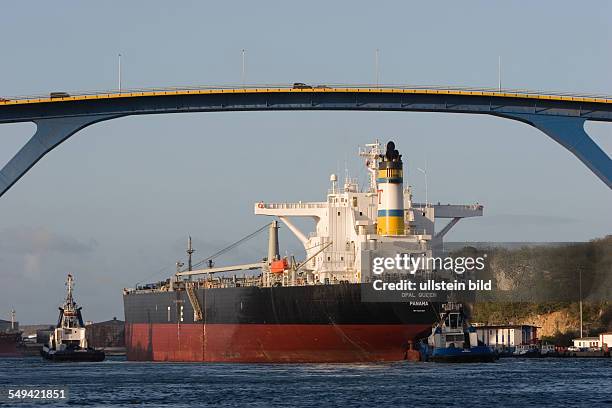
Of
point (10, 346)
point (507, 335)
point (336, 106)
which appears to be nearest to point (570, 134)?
point (336, 106)

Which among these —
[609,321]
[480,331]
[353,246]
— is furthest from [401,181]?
[609,321]

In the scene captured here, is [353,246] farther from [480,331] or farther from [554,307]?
[554,307]

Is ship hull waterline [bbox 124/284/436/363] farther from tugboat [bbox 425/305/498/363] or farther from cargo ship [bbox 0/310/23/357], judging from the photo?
cargo ship [bbox 0/310/23/357]

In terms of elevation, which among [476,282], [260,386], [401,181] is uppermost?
[401,181]

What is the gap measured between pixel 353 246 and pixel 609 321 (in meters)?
32.9

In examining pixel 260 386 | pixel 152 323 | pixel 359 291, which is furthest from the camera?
pixel 152 323

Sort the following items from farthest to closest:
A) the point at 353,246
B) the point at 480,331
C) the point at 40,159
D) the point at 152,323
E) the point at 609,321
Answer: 1. the point at 609,321
2. the point at 480,331
3. the point at 152,323
4. the point at 353,246
5. the point at 40,159

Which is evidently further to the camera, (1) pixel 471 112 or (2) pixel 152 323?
(2) pixel 152 323

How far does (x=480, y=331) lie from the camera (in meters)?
88.8

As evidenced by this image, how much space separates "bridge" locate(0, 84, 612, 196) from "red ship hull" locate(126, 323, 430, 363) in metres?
10.8

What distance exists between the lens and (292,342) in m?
65.8

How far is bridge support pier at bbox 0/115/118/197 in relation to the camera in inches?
2100

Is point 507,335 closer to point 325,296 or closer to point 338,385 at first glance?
point 325,296

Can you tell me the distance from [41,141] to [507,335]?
41.0 metres
